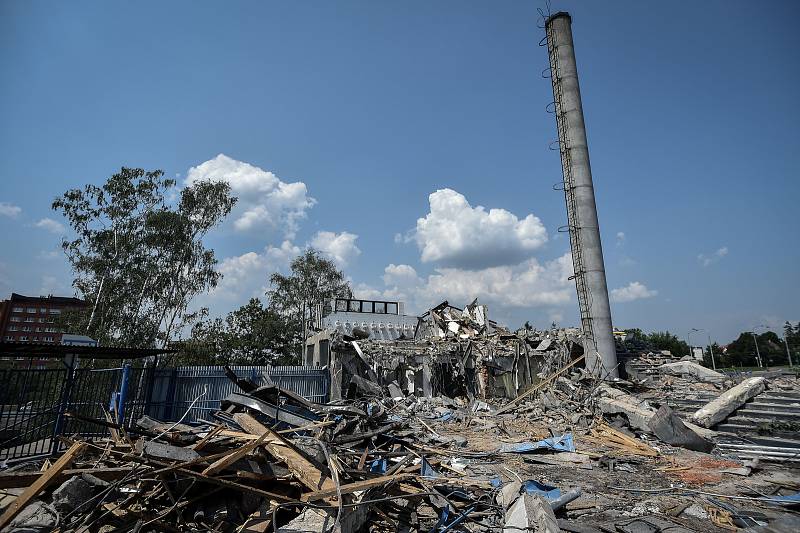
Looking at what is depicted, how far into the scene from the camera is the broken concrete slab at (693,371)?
17438 mm

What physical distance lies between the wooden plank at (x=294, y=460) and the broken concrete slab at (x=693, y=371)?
18871 mm

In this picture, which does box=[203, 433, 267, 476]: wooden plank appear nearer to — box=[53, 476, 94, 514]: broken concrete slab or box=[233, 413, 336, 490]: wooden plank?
box=[233, 413, 336, 490]: wooden plank

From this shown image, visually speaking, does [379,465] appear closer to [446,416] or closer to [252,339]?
[446,416]

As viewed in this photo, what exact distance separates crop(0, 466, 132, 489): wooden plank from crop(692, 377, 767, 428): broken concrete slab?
13854mm

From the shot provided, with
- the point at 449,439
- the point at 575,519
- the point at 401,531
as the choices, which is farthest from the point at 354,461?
the point at 449,439

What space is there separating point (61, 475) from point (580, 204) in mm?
22913

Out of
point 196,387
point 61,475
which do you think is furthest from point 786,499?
point 196,387

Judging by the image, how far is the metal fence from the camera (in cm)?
916

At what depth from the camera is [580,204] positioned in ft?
71.7

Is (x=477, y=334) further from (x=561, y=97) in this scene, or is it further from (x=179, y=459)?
(x=179, y=459)

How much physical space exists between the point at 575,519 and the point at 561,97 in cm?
2361

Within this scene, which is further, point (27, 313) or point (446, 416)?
point (27, 313)

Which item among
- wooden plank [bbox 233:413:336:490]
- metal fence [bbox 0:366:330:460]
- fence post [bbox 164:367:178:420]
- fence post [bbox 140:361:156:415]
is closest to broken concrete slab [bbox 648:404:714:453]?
wooden plank [bbox 233:413:336:490]

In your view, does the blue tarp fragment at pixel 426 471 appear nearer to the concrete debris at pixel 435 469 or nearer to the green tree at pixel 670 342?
the concrete debris at pixel 435 469
